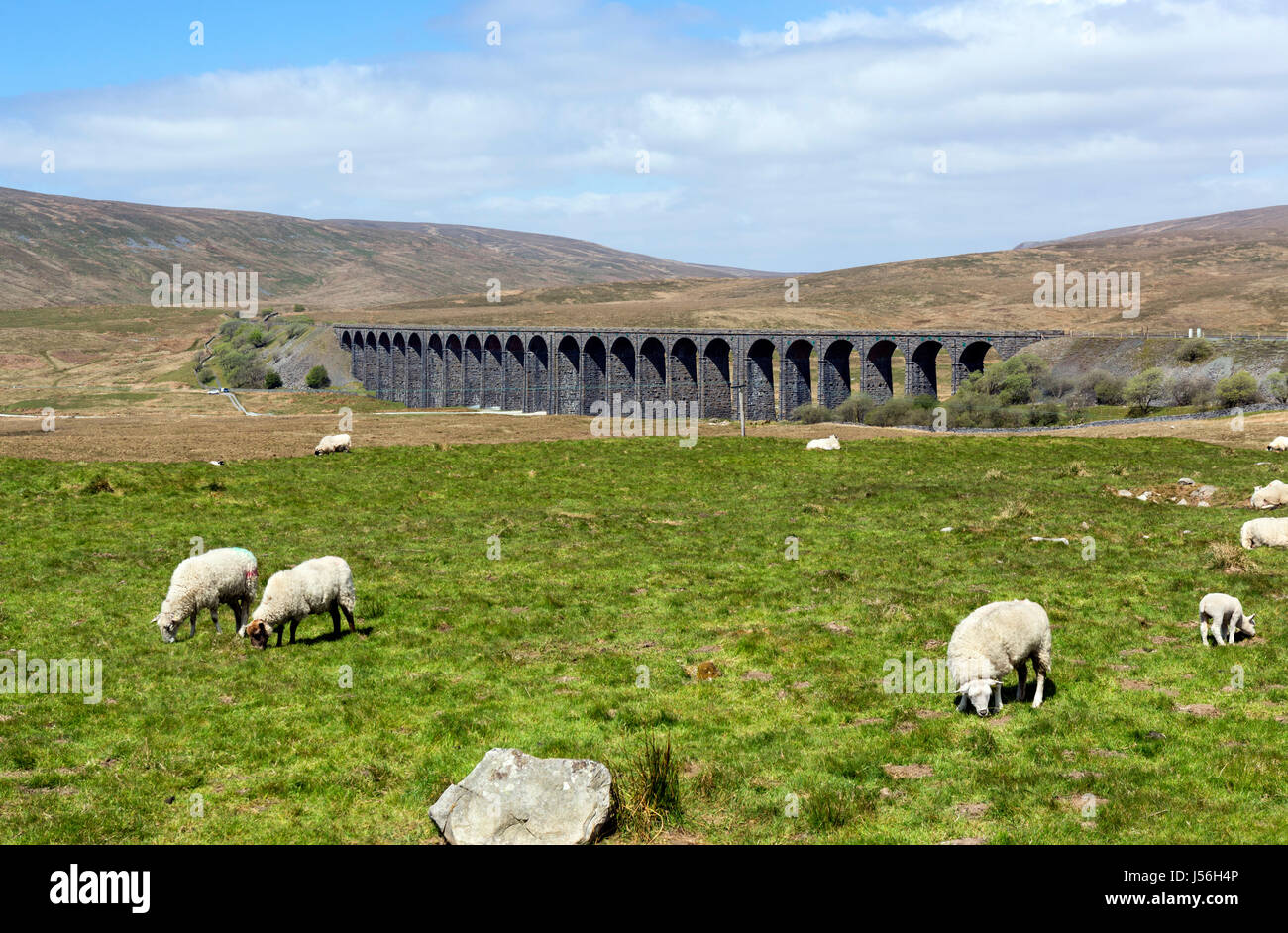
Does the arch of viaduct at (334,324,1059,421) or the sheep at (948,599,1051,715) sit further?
the arch of viaduct at (334,324,1059,421)

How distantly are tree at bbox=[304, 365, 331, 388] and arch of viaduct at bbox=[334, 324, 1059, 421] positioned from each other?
7.35 meters

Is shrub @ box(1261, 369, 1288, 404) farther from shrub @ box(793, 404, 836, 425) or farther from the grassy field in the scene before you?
the grassy field

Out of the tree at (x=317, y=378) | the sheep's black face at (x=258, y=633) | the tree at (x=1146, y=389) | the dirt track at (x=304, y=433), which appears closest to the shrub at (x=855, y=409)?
the dirt track at (x=304, y=433)

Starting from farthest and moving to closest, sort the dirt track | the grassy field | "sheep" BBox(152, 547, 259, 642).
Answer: the dirt track
"sheep" BBox(152, 547, 259, 642)
the grassy field

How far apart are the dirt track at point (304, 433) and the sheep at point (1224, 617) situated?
39.1 metres

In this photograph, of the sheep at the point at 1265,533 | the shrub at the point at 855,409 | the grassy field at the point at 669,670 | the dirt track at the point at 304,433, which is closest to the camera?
the grassy field at the point at 669,670

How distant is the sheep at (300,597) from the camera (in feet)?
69.1

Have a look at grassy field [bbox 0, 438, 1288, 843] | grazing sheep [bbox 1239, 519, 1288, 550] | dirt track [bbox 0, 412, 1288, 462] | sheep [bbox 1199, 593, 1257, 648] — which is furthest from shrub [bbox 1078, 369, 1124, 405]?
sheep [bbox 1199, 593, 1257, 648]

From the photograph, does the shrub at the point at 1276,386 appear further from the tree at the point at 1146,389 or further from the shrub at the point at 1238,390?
the tree at the point at 1146,389

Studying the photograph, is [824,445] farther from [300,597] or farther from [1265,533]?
[300,597]

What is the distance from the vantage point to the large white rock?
11.9 metres
